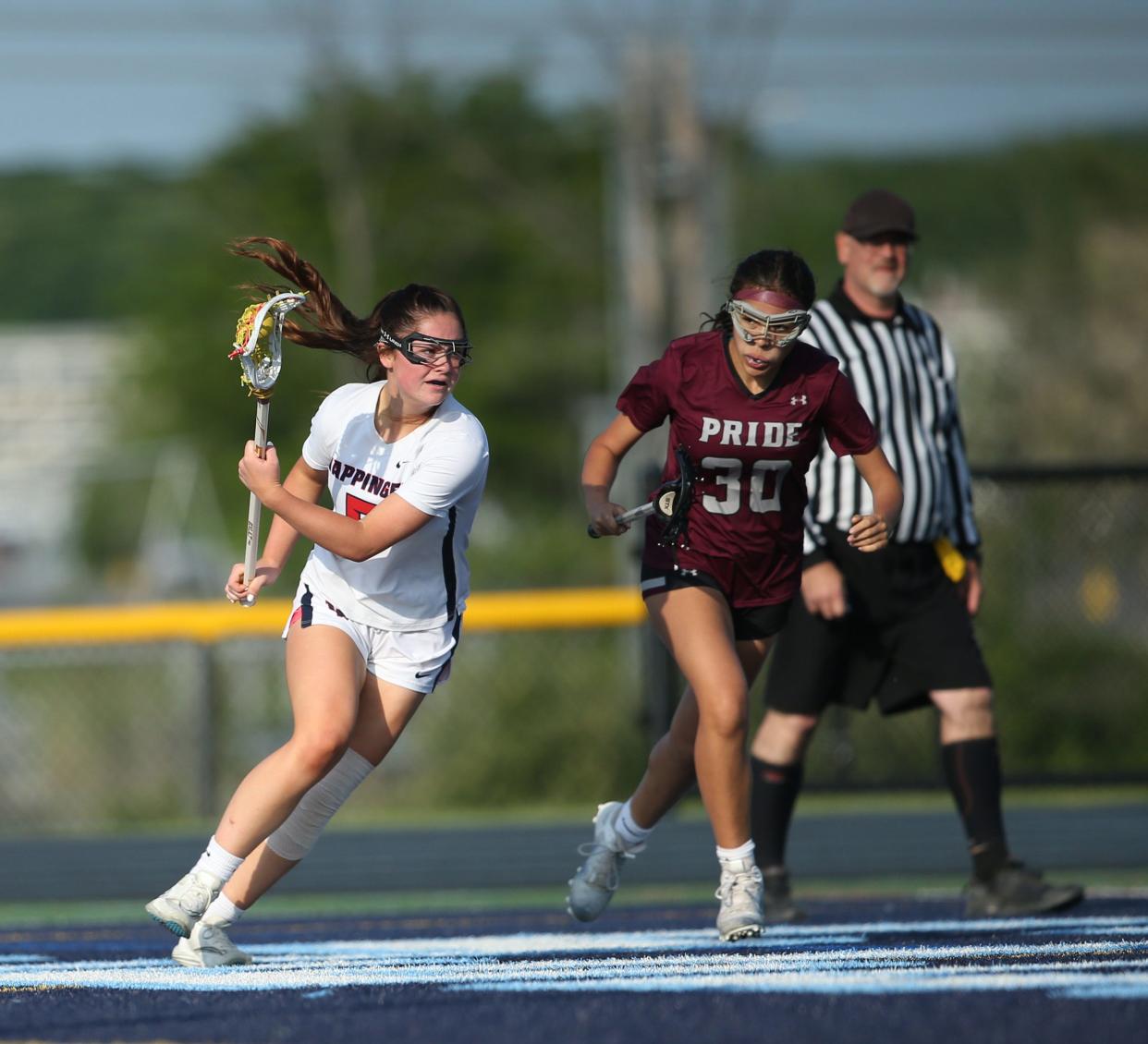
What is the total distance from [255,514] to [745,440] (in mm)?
1376

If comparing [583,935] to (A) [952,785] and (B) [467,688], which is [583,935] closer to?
(A) [952,785]

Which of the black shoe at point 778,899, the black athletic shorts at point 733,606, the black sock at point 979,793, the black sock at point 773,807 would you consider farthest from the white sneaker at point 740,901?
the black sock at point 979,793

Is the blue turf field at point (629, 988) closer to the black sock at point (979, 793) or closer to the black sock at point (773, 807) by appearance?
the black sock at point (979, 793)

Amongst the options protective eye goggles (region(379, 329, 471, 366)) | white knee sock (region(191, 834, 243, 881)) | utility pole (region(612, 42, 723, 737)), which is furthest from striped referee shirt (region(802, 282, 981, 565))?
utility pole (region(612, 42, 723, 737))

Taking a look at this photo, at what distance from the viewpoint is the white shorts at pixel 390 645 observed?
504 cm

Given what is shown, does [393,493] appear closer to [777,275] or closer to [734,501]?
[734,501]

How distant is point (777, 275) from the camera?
17.2 feet

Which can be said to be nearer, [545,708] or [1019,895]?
[1019,895]

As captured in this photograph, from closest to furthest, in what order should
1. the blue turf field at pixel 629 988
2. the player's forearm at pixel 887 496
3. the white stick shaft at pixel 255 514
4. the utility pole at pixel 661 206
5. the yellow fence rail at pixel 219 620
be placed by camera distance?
the blue turf field at pixel 629 988 → the white stick shaft at pixel 255 514 → the player's forearm at pixel 887 496 → the yellow fence rail at pixel 219 620 → the utility pole at pixel 661 206

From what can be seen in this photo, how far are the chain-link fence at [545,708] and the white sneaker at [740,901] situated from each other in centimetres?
384

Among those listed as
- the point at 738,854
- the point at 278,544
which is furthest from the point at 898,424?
the point at 278,544

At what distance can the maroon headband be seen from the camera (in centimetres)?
521

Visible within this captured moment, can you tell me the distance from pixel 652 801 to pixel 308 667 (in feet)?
4.19

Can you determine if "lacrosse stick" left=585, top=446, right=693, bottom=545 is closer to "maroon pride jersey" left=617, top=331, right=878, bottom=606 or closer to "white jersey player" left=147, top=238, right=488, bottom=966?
"maroon pride jersey" left=617, top=331, right=878, bottom=606
